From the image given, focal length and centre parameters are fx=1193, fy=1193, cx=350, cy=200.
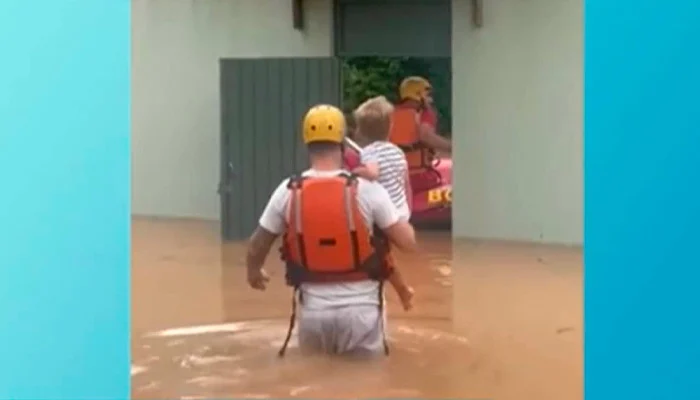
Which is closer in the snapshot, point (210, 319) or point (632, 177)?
point (632, 177)

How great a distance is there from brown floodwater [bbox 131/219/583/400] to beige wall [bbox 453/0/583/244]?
14cm

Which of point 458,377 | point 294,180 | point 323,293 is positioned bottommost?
point 458,377

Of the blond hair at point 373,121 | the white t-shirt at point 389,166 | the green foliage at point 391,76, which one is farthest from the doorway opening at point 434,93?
the white t-shirt at point 389,166

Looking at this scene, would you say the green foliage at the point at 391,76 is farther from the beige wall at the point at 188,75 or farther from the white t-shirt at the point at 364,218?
the white t-shirt at the point at 364,218

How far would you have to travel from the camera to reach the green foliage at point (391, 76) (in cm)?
456

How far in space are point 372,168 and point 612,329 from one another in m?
1.50

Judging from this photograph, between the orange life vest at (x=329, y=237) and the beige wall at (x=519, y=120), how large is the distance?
77.2 inches

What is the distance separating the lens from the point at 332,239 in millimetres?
2332

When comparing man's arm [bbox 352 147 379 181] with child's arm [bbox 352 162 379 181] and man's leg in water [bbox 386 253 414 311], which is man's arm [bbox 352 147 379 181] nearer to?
child's arm [bbox 352 162 379 181]

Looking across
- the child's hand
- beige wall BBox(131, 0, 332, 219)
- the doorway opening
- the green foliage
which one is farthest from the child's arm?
beige wall BBox(131, 0, 332, 219)

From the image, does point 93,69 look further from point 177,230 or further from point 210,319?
point 177,230

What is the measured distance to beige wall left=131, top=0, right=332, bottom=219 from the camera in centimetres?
468

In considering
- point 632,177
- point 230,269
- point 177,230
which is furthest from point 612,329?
point 177,230

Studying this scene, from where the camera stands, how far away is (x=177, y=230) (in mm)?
4664
